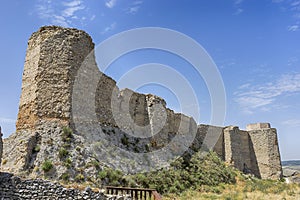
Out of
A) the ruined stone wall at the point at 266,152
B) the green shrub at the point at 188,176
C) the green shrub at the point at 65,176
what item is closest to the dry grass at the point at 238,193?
the green shrub at the point at 188,176

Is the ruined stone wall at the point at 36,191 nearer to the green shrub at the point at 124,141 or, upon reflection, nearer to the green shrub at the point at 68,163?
the green shrub at the point at 68,163

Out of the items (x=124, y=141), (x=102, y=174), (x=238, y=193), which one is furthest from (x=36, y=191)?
(x=238, y=193)

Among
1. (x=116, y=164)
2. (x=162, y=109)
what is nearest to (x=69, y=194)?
(x=116, y=164)

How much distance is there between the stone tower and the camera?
546 inches

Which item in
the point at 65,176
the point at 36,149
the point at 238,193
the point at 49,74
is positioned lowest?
the point at 238,193

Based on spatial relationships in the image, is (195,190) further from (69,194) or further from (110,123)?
(69,194)

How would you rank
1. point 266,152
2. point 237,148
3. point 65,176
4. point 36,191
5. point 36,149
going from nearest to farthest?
point 36,191
point 65,176
point 36,149
point 266,152
point 237,148

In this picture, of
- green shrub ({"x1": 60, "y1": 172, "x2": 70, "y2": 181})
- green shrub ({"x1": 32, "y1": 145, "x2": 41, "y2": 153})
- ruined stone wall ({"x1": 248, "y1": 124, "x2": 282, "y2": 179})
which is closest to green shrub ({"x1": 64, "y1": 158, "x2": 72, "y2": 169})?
green shrub ({"x1": 60, "y1": 172, "x2": 70, "y2": 181})

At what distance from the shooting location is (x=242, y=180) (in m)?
23.2

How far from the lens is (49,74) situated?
14289 millimetres

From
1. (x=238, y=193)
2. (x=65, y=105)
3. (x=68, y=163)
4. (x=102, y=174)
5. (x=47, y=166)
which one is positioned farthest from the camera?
(x=238, y=193)

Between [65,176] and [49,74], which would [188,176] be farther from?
[49,74]

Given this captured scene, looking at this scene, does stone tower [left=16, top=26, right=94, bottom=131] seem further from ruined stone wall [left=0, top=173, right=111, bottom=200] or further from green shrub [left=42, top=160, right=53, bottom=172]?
ruined stone wall [left=0, top=173, right=111, bottom=200]

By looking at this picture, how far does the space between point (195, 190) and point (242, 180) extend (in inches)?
319
